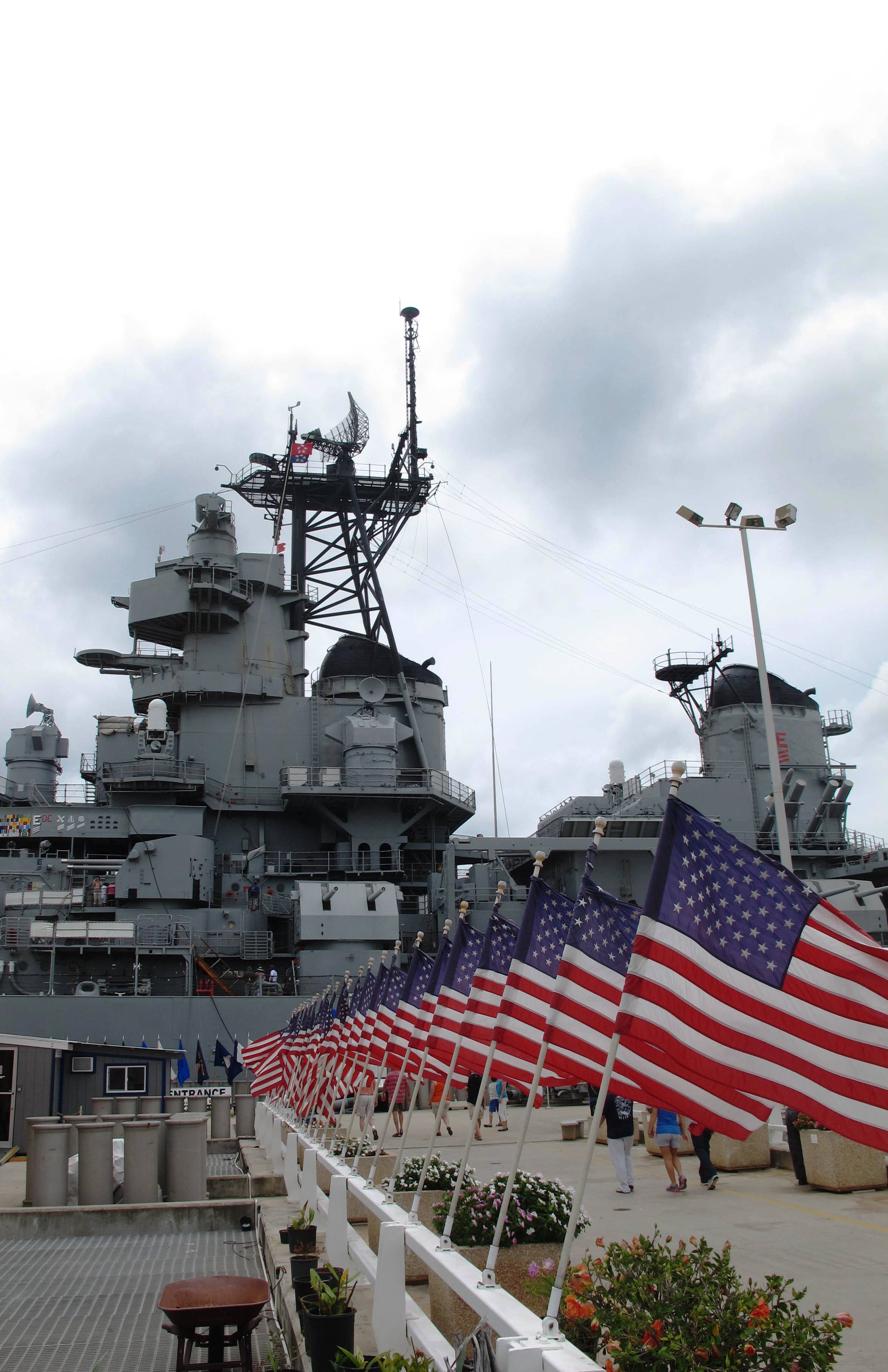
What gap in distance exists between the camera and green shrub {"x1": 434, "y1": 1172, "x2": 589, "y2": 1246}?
5281mm

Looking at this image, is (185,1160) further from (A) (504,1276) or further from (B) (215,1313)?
(A) (504,1276)

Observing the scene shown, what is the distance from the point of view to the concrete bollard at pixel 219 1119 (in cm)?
1711

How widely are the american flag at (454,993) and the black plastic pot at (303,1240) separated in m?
1.34

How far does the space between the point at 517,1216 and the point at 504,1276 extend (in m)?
0.27

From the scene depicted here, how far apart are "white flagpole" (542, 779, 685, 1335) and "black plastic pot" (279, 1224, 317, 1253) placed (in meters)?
2.85

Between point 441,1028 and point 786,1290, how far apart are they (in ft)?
8.43

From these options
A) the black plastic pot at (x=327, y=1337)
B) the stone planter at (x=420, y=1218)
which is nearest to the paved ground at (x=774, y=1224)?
the stone planter at (x=420, y=1218)

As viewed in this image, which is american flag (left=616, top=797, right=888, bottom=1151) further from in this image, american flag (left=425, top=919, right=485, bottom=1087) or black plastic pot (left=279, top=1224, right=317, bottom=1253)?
black plastic pot (left=279, top=1224, right=317, bottom=1253)

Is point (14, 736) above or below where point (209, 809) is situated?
above

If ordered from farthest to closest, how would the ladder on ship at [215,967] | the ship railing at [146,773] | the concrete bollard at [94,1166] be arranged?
the ship railing at [146,773] → the ladder on ship at [215,967] → the concrete bollard at [94,1166]

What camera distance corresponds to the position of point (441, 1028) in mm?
7188

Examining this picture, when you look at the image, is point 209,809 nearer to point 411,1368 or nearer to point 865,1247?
point 865,1247

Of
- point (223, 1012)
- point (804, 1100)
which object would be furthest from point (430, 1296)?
point (223, 1012)

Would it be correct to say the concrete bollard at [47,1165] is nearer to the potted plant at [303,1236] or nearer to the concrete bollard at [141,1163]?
the concrete bollard at [141,1163]
